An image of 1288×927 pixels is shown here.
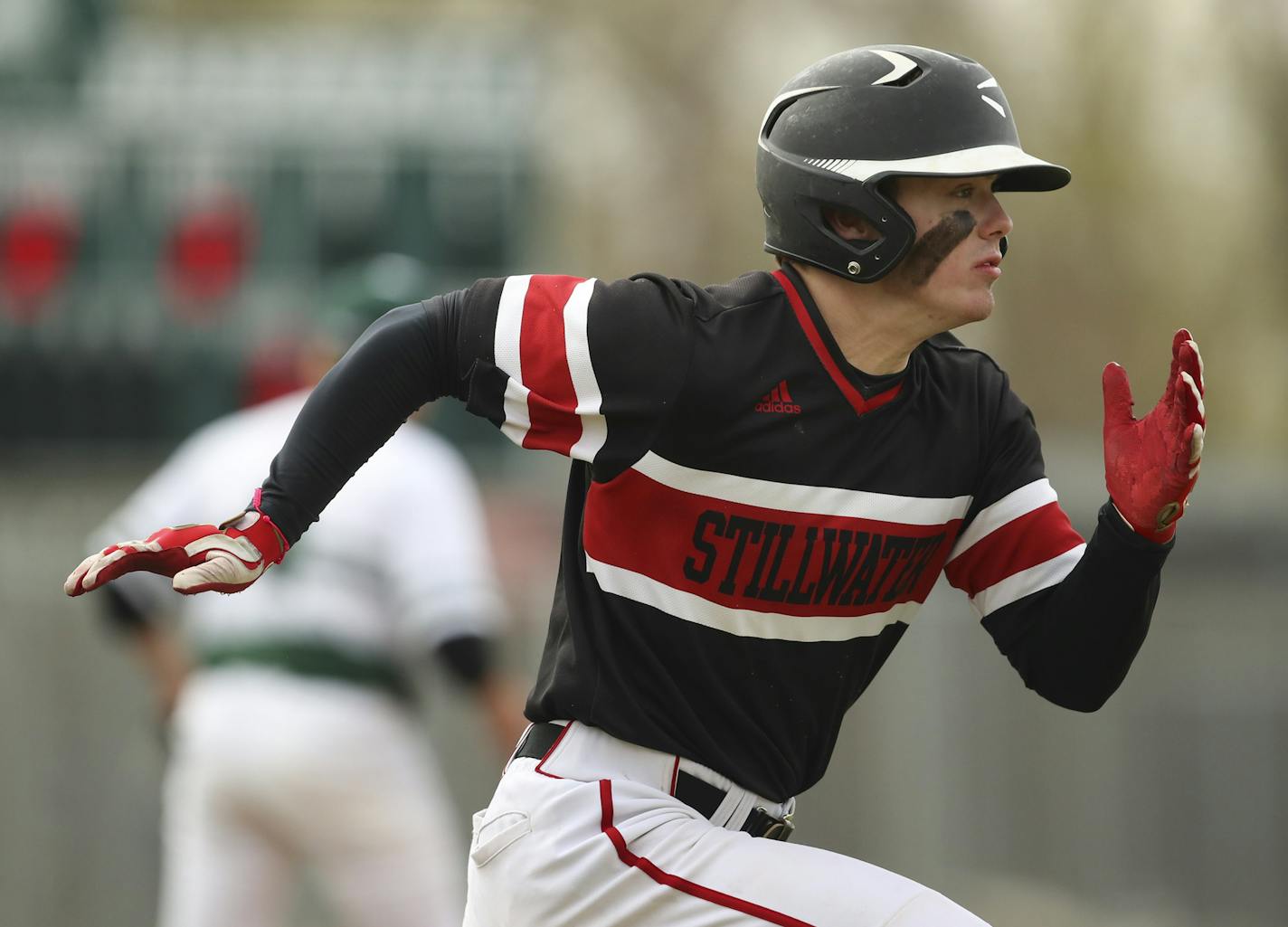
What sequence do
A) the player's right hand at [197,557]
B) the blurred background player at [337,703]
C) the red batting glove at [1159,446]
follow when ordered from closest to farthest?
the player's right hand at [197,557] → the red batting glove at [1159,446] → the blurred background player at [337,703]

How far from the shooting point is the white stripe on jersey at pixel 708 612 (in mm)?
3680

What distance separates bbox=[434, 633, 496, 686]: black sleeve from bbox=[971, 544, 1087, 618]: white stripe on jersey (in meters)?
2.73

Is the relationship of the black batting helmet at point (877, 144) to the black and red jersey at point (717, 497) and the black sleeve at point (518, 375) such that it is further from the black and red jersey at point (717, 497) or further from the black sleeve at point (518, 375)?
the black sleeve at point (518, 375)

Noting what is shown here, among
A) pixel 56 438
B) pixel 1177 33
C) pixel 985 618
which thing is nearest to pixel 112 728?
pixel 56 438

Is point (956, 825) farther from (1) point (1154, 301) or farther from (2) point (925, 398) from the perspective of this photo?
(1) point (1154, 301)

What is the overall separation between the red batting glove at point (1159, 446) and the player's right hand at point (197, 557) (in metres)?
1.56

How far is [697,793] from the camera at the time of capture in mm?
3654

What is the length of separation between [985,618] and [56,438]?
9.22m

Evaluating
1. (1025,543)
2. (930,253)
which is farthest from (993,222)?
(1025,543)

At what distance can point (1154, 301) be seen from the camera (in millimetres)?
24969

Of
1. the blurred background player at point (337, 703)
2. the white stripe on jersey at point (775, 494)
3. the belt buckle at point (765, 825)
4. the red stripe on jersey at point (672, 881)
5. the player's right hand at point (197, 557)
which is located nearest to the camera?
the player's right hand at point (197, 557)

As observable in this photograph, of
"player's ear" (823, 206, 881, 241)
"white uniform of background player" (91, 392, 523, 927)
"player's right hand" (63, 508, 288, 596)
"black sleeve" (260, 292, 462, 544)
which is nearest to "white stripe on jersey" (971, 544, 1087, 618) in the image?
"player's ear" (823, 206, 881, 241)

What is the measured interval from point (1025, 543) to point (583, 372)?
100cm

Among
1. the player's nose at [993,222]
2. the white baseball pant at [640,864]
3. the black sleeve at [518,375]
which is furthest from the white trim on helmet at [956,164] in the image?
the white baseball pant at [640,864]
